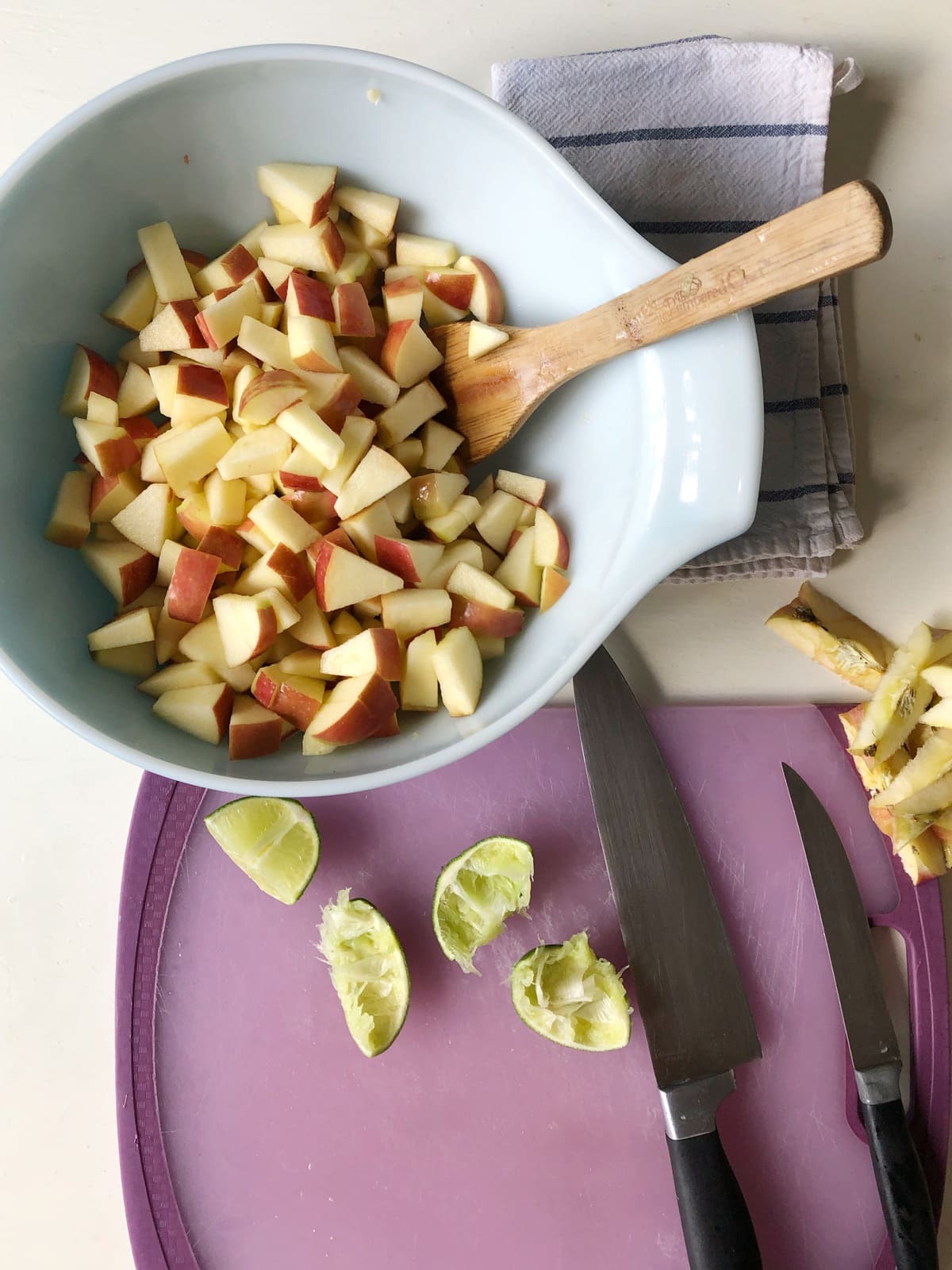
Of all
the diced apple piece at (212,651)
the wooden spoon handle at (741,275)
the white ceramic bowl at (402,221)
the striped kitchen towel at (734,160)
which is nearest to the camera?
the wooden spoon handle at (741,275)

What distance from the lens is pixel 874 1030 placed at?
135 cm

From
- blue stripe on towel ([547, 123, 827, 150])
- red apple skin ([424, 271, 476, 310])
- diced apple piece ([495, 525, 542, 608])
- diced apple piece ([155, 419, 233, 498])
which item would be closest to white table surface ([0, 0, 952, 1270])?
blue stripe on towel ([547, 123, 827, 150])

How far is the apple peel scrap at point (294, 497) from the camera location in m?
1.13

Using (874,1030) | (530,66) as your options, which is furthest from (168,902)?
(530,66)

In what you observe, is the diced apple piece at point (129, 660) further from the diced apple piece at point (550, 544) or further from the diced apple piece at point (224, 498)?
the diced apple piece at point (550, 544)

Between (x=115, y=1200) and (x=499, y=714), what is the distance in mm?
947

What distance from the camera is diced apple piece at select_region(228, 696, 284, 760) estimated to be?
1.12 meters

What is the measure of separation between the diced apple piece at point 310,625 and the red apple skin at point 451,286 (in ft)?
1.34

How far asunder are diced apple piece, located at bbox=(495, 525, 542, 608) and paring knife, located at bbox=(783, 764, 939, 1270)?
19.7 inches

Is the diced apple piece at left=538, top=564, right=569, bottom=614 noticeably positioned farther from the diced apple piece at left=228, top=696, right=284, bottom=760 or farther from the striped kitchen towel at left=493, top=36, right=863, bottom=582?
the diced apple piece at left=228, top=696, right=284, bottom=760

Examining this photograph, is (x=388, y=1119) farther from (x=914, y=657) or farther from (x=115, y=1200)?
(x=914, y=657)

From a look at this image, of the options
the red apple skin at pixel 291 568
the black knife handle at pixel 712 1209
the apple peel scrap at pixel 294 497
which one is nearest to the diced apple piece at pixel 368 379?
the apple peel scrap at pixel 294 497

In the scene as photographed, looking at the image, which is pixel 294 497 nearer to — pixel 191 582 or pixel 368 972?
pixel 191 582

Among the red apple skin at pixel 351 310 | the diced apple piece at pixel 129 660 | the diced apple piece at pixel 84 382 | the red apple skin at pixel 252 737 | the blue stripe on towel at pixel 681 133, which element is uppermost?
the blue stripe on towel at pixel 681 133
